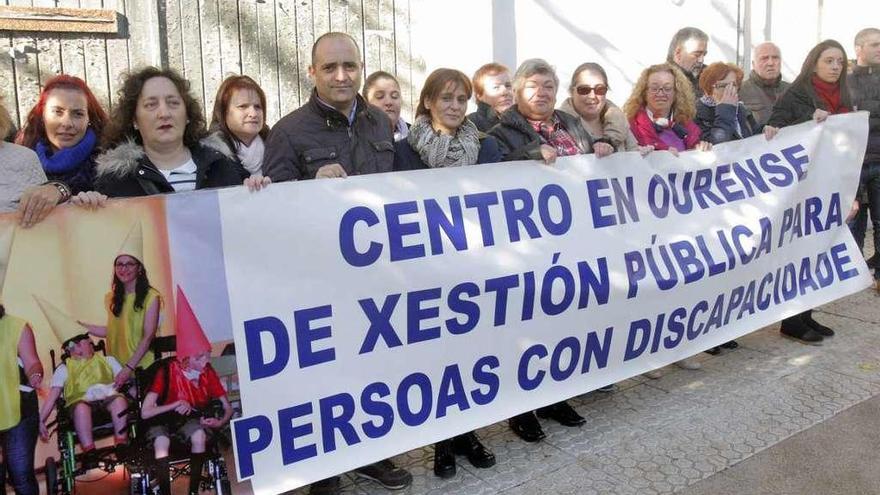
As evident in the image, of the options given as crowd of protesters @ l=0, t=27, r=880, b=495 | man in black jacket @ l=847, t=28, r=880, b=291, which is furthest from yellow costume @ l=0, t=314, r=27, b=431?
man in black jacket @ l=847, t=28, r=880, b=291

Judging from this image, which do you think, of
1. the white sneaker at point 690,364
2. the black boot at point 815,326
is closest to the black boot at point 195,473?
the white sneaker at point 690,364

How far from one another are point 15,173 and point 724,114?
365 cm

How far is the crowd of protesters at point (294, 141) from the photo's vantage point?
2584 millimetres

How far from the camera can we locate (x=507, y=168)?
3.40m

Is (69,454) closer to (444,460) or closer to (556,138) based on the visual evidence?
(444,460)

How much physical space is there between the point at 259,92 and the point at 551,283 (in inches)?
68.9

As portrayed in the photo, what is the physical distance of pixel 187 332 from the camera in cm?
267

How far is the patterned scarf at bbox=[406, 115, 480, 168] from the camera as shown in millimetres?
3326

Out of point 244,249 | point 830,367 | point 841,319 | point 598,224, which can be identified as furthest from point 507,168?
point 841,319

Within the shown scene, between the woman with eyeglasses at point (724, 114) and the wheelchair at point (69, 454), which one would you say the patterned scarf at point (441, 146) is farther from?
the woman with eyeglasses at point (724, 114)

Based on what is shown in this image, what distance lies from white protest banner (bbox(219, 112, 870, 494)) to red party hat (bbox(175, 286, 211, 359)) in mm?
123

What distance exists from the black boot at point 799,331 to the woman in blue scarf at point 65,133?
3.88 metres

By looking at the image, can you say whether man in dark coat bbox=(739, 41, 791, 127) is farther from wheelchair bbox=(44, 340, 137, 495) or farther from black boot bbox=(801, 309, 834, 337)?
wheelchair bbox=(44, 340, 137, 495)

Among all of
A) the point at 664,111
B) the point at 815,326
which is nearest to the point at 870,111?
the point at 815,326
